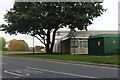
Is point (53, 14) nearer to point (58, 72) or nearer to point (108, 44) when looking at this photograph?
point (108, 44)

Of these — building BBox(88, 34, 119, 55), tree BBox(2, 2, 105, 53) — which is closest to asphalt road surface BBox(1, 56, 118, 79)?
building BBox(88, 34, 119, 55)

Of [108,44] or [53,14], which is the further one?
[53,14]

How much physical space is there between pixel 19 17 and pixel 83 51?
15183 millimetres

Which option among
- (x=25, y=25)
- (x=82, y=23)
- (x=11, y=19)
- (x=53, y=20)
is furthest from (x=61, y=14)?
(x=11, y=19)

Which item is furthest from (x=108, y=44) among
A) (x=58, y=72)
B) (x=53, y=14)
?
(x=58, y=72)

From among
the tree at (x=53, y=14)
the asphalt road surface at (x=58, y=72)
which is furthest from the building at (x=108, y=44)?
the asphalt road surface at (x=58, y=72)

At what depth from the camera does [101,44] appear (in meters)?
27.3

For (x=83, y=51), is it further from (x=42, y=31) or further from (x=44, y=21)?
(x=44, y=21)

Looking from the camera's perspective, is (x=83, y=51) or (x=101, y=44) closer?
(x=101, y=44)

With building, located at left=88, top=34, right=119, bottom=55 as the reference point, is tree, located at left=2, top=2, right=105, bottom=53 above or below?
above

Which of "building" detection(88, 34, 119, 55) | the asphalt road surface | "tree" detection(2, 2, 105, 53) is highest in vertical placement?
"tree" detection(2, 2, 105, 53)

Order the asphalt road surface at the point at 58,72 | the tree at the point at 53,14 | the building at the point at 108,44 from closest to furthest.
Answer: the asphalt road surface at the point at 58,72 → the building at the point at 108,44 → the tree at the point at 53,14

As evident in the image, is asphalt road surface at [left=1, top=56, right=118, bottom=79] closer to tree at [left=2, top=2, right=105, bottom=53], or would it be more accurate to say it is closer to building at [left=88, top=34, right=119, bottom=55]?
building at [left=88, top=34, right=119, bottom=55]

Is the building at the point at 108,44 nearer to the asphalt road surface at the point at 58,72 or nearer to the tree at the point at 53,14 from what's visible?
the tree at the point at 53,14
